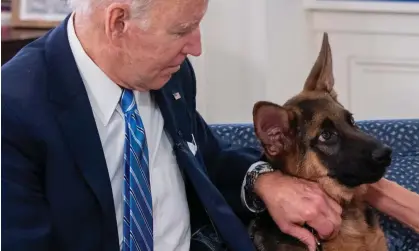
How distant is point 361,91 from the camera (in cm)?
245

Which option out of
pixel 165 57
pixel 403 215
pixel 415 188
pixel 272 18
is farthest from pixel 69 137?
pixel 272 18

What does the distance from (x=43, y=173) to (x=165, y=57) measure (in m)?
0.31

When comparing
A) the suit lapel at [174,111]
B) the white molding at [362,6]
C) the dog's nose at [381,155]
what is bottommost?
the dog's nose at [381,155]

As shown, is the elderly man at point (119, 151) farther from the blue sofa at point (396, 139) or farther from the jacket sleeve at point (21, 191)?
the blue sofa at point (396, 139)

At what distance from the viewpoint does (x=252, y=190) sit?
1425 mm

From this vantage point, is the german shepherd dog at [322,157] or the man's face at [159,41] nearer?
the man's face at [159,41]

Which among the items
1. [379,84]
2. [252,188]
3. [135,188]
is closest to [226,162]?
[252,188]

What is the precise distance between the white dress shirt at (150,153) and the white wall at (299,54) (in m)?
1.05

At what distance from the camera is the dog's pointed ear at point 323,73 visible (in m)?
1.48

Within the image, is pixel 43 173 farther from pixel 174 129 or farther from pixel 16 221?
pixel 174 129

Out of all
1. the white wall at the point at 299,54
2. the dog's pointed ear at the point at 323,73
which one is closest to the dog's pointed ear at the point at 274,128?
the dog's pointed ear at the point at 323,73

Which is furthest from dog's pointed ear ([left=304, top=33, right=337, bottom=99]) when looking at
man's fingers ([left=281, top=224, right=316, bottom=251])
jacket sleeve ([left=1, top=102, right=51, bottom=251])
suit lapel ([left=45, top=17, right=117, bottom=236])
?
jacket sleeve ([left=1, top=102, right=51, bottom=251])

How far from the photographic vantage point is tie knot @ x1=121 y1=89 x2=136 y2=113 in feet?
4.11

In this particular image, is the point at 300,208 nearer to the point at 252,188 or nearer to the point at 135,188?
the point at 252,188
